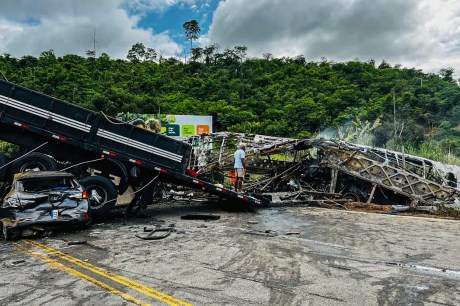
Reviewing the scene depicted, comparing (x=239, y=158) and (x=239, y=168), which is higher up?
(x=239, y=158)

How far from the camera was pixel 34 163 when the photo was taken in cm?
1032

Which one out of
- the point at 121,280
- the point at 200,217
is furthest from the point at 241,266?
the point at 200,217

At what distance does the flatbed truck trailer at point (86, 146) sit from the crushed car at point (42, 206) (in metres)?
1.20

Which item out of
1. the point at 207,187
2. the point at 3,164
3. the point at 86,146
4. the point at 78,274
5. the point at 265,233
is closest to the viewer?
the point at 78,274

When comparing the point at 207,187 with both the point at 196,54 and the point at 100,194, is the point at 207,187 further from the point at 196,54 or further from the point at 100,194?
the point at 196,54

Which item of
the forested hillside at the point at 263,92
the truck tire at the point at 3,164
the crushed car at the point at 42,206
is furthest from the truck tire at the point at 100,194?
the forested hillside at the point at 263,92

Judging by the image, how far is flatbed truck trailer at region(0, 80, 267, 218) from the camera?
1008 centimetres

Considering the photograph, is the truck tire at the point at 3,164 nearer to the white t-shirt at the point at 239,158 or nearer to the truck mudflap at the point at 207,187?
the truck mudflap at the point at 207,187

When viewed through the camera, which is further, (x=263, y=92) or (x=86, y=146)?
(x=263, y=92)

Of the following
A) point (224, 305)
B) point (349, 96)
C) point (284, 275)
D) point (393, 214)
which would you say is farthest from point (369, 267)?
point (349, 96)

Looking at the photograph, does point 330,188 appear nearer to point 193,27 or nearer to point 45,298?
point 45,298

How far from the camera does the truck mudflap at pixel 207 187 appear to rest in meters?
11.2

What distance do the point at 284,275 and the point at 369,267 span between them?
1.53 meters

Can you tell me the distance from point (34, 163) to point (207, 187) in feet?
16.0
